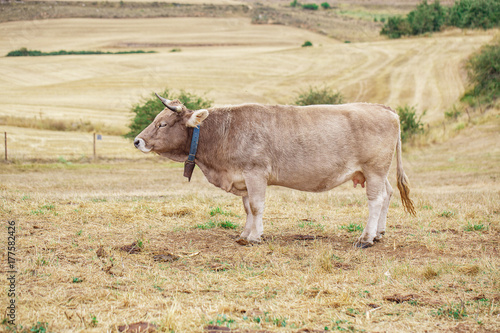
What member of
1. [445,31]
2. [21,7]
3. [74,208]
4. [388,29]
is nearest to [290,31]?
[388,29]

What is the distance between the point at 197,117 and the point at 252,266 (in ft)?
10.0

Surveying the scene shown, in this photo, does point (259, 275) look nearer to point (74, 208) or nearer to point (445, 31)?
point (74, 208)

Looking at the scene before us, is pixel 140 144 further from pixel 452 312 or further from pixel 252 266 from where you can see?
pixel 452 312

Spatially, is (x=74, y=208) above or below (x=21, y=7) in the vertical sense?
below

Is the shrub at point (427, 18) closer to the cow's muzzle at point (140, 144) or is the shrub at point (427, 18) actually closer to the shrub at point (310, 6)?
the shrub at point (310, 6)

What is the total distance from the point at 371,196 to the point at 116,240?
4752 millimetres

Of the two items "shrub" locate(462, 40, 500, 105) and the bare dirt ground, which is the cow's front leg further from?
"shrub" locate(462, 40, 500, 105)

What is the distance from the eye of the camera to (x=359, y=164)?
395 inches

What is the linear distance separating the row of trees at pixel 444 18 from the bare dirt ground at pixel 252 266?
2360 inches

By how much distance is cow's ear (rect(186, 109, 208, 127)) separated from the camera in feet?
32.2

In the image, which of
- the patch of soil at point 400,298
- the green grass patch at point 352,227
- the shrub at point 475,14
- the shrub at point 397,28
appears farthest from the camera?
the shrub at point 397,28

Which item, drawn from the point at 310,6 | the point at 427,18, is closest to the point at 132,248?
the point at 427,18

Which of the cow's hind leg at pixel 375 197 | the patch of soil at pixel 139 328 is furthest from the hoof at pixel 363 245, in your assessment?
the patch of soil at pixel 139 328

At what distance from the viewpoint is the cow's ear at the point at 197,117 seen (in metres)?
9.81
